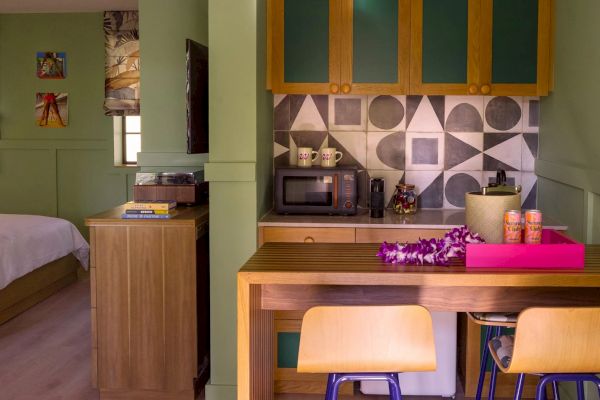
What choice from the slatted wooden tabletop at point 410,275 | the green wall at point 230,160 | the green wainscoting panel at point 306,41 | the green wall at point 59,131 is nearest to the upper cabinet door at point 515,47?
the green wainscoting panel at point 306,41

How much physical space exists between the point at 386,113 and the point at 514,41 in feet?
2.65

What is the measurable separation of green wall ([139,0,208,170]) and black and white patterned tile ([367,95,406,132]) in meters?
1.18

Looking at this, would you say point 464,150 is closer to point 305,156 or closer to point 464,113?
point 464,113

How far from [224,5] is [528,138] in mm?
1912

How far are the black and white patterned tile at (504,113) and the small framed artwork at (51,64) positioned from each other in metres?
4.41

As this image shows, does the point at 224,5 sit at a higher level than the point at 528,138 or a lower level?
higher

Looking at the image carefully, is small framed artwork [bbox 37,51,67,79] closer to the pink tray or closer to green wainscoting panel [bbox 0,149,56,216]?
green wainscoting panel [bbox 0,149,56,216]

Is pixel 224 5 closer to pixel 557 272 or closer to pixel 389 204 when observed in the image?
pixel 389 204

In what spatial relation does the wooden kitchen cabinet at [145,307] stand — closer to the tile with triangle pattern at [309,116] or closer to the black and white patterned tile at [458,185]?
the tile with triangle pattern at [309,116]

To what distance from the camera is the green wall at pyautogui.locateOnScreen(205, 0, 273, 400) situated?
11.9ft

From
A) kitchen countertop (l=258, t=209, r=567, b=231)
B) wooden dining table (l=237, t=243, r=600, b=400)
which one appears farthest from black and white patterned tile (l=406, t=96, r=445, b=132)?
wooden dining table (l=237, t=243, r=600, b=400)

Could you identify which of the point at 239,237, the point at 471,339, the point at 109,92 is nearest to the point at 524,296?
the point at 471,339

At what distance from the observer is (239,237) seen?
12.2ft

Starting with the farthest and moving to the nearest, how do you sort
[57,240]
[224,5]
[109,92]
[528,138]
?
[109,92], [57,240], [528,138], [224,5]
